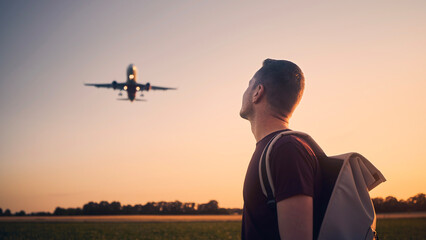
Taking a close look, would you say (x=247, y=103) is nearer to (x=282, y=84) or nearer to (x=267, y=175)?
(x=282, y=84)

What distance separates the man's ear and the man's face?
2.7 inches

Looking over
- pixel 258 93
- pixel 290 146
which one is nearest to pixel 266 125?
pixel 258 93

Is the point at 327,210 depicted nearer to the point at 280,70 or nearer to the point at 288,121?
the point at 288,121

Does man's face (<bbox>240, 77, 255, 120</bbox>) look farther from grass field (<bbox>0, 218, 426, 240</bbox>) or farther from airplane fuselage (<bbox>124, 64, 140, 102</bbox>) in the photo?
airplane fuselage (<bbox>124, 64, 140, 102</bbox>)

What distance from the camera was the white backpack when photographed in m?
1.93

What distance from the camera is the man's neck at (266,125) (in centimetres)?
241

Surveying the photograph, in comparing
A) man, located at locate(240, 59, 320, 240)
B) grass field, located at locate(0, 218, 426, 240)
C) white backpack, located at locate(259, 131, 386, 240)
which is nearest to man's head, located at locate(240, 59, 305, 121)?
man, located at locate(240, 59, 320, 240)

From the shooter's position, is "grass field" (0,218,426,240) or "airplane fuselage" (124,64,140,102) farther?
"airplane fuselage" (124,64,140,102)

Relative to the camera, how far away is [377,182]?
2193mm

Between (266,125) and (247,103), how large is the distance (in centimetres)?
29

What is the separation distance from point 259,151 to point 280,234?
0.57 metres

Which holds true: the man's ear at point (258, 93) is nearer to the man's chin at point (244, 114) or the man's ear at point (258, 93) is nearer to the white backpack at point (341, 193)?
the man's chin at point (244, 114)

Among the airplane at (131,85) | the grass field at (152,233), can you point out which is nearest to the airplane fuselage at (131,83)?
the airplane at (131,85)

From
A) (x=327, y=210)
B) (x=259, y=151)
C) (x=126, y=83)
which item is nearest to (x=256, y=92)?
(x=259, y=151)
